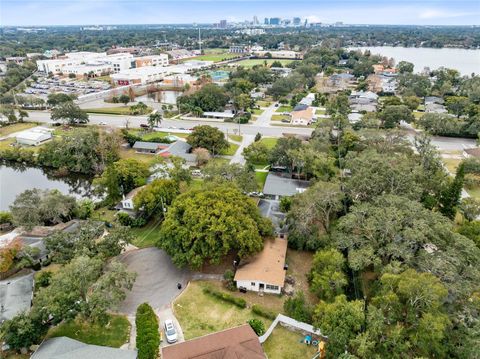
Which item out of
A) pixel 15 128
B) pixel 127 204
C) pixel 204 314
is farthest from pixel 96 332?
pixel 15 128

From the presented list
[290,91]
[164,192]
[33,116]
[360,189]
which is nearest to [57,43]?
[33,116]

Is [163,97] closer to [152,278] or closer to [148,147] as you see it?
[148,147]

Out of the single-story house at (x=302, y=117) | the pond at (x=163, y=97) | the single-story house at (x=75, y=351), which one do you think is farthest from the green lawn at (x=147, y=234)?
the pond at (x=163, y=97)

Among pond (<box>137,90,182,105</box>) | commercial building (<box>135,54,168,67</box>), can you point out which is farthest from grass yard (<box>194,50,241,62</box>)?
pond (<box>137,90,182,105</box>)

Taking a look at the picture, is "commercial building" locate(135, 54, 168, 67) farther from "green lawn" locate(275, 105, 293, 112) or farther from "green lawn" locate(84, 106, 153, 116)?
"green lawn" locate(275, 105, 293, 112)

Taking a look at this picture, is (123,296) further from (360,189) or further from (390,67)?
(390,67)

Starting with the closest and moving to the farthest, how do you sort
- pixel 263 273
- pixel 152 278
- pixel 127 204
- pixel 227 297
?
1. pixel 227 297
2. pixel 263 273
3. pixel 152 278
4. pixel 127 204

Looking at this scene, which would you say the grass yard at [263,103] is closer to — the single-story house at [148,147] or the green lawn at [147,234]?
the single-story house at [148,147]
